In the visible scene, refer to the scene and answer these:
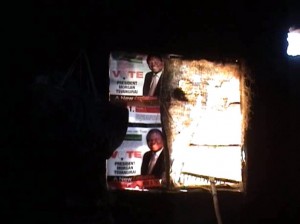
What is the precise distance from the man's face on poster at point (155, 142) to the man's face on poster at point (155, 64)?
91cm

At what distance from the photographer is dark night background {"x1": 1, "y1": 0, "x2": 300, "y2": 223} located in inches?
267

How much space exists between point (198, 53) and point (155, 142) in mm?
1500

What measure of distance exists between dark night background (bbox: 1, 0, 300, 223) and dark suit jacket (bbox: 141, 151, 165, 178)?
0.30m

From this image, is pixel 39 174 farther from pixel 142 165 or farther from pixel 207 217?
pixel 207 217

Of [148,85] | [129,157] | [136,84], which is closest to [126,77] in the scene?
[136,84]

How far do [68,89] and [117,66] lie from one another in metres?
1.78

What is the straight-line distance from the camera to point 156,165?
701 centimetres

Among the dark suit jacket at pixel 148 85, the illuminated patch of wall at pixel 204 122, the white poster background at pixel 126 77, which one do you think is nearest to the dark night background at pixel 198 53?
the white poster background at pixel 126 77

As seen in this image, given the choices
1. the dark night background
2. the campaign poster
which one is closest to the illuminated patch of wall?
the dark night background

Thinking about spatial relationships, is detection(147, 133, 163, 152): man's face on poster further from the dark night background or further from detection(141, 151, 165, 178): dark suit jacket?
the dark night background

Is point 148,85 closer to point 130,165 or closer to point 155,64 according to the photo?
point 155,64

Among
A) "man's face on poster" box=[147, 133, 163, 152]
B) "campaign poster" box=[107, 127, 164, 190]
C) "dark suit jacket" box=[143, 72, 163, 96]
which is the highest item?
"dark suit jacket" box=[143, 72, 163, 96]

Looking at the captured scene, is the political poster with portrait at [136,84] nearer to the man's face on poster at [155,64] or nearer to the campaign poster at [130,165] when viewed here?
the man's face on poster at [155,64]

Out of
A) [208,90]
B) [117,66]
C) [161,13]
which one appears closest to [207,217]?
[208,90]
